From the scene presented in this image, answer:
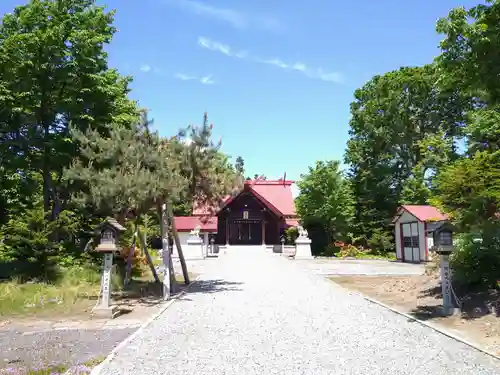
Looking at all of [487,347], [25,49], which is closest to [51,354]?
[487,347]

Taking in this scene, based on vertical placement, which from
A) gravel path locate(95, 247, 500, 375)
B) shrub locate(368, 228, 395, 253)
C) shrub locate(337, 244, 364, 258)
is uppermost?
shrub locate(368, 228, 395, 253)

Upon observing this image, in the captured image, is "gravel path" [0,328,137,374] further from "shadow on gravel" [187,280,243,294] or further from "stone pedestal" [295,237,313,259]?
"stone pedestal" [295,237,313,259]

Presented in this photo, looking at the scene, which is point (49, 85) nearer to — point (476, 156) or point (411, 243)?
point (476, 156)

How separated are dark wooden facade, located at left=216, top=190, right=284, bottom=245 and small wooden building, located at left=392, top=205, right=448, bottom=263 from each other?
1180 cm

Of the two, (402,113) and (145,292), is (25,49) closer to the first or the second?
(145,292)

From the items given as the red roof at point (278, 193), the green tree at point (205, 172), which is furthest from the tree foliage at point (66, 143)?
the red roof at point (278, 193)

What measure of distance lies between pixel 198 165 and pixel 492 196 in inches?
308

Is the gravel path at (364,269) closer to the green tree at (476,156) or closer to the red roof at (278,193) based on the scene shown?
the green tree at (476,156)

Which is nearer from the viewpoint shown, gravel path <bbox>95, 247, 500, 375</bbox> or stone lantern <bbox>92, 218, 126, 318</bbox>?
gravel path <bbox>95, 247, 500, 375</bbox>

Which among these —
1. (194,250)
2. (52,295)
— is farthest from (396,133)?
(52,295)

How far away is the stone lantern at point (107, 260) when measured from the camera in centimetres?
970

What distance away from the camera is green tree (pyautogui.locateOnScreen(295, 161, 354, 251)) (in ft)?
113

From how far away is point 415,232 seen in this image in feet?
94.6

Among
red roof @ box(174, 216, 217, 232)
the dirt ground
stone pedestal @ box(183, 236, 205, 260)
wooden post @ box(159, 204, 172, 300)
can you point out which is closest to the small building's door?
stone pedestal @ box(183, 236, 205, 260)
